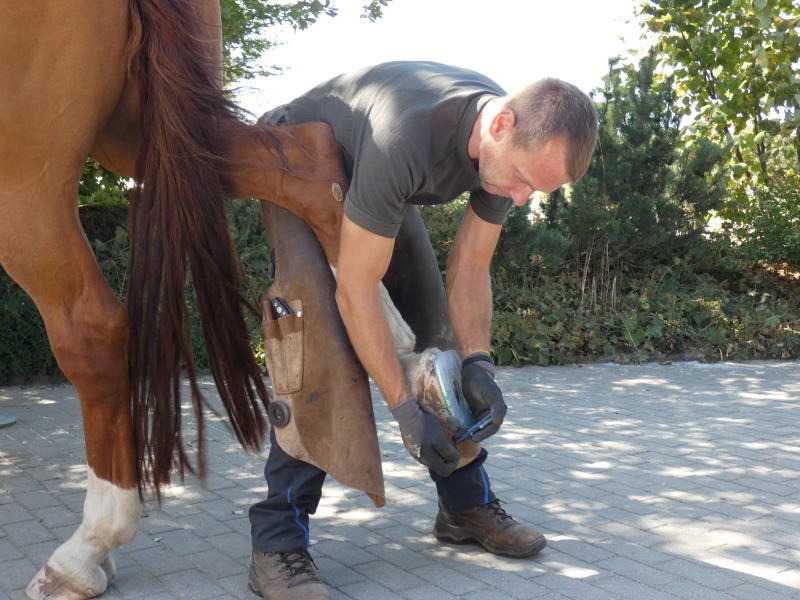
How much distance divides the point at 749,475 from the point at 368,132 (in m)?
2.53

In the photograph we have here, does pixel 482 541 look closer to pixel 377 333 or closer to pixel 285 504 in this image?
pixel 285 504

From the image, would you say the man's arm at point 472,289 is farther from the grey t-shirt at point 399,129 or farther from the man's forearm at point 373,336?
the man's forearm at point 373,336

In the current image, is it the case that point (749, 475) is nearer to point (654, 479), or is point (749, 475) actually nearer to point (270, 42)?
point (654, 479)

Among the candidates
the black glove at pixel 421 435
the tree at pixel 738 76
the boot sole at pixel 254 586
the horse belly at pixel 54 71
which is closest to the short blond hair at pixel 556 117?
the black glove at pixel 421 435

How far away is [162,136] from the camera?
8.29 feet

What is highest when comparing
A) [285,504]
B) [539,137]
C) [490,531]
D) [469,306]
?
[539,137]

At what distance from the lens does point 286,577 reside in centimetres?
260

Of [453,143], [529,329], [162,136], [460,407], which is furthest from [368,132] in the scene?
[529,329]

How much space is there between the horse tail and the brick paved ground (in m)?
0.56

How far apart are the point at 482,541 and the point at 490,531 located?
6 cm

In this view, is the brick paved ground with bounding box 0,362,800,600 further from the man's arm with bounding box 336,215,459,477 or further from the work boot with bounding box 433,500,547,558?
the man's arm with bounding box 336,215,459,477

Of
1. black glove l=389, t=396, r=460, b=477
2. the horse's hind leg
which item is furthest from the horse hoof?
black glove l=389, t=396, r=460, b=477

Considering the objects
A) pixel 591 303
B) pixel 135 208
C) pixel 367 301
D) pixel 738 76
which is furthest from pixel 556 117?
pixel 738 76

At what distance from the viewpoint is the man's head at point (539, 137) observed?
2.41m
